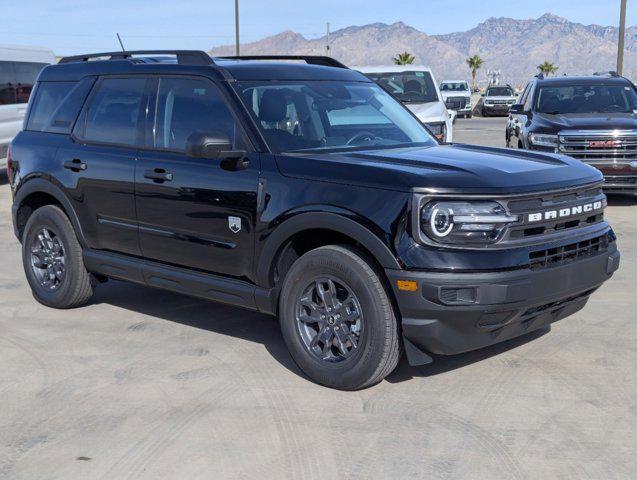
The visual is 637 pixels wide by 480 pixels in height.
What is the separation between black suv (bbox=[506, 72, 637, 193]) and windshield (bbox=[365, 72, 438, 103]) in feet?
5.13

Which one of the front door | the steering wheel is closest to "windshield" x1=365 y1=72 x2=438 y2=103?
the steering wheel

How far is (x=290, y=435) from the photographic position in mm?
4227

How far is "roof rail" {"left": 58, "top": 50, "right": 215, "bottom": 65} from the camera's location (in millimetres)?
5691

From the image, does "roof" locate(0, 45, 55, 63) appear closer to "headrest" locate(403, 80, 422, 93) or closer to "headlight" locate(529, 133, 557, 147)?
"headrest" locate(403, 80, 422, 93)

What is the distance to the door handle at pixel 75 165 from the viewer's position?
6.19 metres

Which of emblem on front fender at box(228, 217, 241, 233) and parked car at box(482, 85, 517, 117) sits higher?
emblem on front fender at box(228, 217, 241, 233)

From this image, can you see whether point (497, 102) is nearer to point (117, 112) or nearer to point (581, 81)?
point (581, 81)

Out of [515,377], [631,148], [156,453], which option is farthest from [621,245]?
[156,453]

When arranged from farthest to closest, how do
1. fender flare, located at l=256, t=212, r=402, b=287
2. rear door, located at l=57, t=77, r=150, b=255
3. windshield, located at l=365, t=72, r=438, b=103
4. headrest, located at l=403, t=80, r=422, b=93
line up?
1. headrest, located at l=403, t=80, r=422, b=93
2. windshield, located at l=365, t=72, r=438, b=103
3. rear door, located at l=57, t=77, r=150, b=255
4. fender flare, located at l=256, t=212, r=402, b=287

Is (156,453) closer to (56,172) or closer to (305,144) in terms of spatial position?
(305,144)

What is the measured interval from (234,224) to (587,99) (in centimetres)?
863

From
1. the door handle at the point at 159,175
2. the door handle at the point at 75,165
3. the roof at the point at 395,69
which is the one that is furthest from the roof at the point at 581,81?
the door handle at the point at 159,175

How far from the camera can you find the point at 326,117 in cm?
562

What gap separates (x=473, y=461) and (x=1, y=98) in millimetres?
13762
